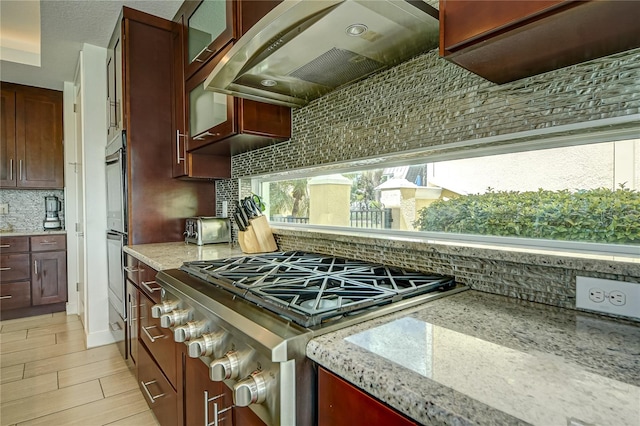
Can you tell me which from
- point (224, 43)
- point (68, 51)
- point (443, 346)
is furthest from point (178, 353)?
point (68, 51)

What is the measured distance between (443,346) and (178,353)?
3.50ft

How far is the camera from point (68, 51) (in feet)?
9.78

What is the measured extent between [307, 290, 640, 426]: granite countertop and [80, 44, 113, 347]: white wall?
2.88 metres

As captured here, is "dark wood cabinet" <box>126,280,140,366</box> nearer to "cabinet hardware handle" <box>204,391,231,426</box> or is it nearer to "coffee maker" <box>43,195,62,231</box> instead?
"cabinet hardware handle" <box>204,391,231,426</box>

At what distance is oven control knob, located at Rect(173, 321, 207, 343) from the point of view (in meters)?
1.02

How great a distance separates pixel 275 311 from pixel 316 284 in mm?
232

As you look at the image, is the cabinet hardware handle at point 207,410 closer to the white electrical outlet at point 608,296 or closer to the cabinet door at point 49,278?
the white electrical outlet at point 608,296

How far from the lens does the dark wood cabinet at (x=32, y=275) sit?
3.48 metres

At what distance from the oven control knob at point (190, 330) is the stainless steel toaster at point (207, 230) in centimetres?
126

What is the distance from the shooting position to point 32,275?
142 inches

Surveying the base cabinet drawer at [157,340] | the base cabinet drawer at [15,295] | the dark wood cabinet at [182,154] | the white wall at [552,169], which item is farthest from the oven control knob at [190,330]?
the base cabinet drawer at [15,295]

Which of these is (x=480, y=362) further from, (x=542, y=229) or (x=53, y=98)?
(x=53, y=98)

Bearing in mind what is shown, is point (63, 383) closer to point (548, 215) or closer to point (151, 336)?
point (151, 336)

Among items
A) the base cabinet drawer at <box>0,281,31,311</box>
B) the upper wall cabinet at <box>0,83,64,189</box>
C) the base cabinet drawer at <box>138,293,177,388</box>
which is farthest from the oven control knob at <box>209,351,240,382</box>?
the upper wall cabinet at <box>0,83,64,189</box>
